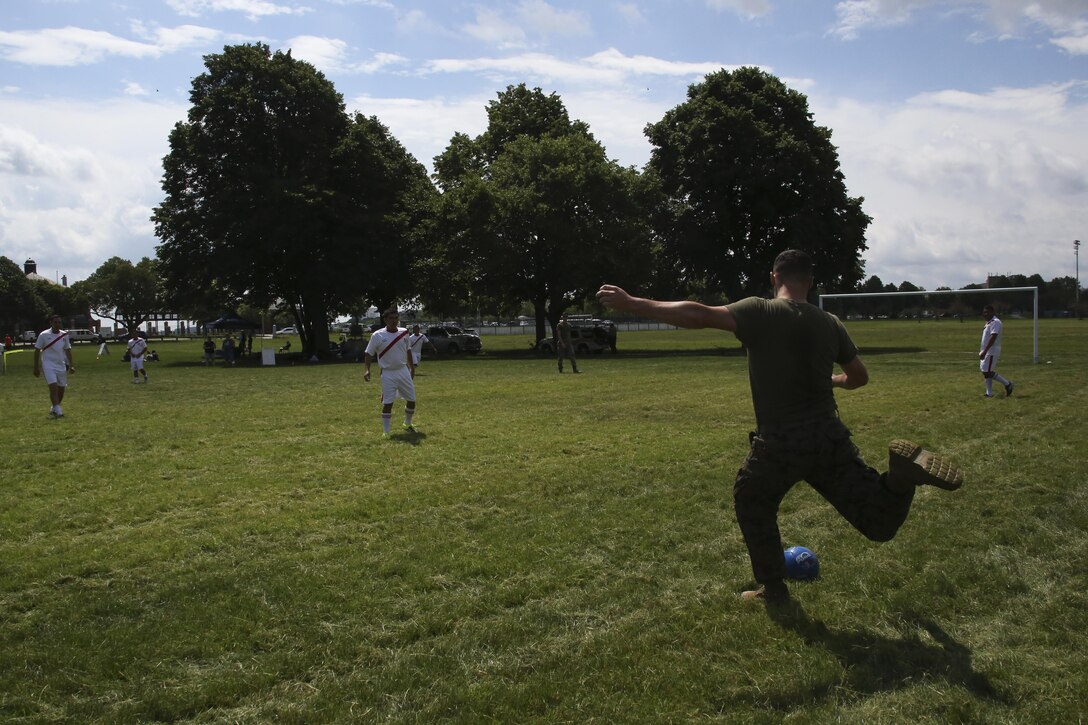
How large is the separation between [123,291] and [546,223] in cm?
9844

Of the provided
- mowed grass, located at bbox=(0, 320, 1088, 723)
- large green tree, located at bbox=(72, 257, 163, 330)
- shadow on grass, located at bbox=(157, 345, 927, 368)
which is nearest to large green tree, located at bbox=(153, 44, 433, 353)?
shadow on grass, located at bbox=(157, 345, 927, 368)

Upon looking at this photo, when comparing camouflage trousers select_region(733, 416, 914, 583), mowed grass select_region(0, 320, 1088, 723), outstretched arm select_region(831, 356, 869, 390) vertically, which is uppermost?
outstretched arm select_region(831, 356, 869, 390)

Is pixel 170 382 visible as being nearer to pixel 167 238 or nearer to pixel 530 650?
pixel 167 238

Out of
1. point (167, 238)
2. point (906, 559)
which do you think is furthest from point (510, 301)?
point (906, 559)

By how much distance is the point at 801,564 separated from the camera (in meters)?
5.67

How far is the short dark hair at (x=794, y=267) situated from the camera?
16.5ft

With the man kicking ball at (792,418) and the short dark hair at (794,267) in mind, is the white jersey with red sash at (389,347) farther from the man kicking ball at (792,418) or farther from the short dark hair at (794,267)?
the short dark hair at (794,267)

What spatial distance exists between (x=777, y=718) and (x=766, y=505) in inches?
60.2

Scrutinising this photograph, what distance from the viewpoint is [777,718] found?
3.72 meters

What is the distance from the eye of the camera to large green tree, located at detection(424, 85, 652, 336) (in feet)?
144

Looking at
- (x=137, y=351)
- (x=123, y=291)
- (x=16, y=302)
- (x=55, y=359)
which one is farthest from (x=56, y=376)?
(x=123, y=291)

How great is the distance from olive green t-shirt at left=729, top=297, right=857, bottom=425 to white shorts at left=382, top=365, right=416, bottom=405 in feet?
30.1

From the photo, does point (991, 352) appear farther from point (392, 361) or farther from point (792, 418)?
point (792, 418)

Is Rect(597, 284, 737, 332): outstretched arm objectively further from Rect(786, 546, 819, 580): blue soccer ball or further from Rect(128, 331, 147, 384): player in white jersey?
Rect(128, 331, 147, 384): player in white jersey
